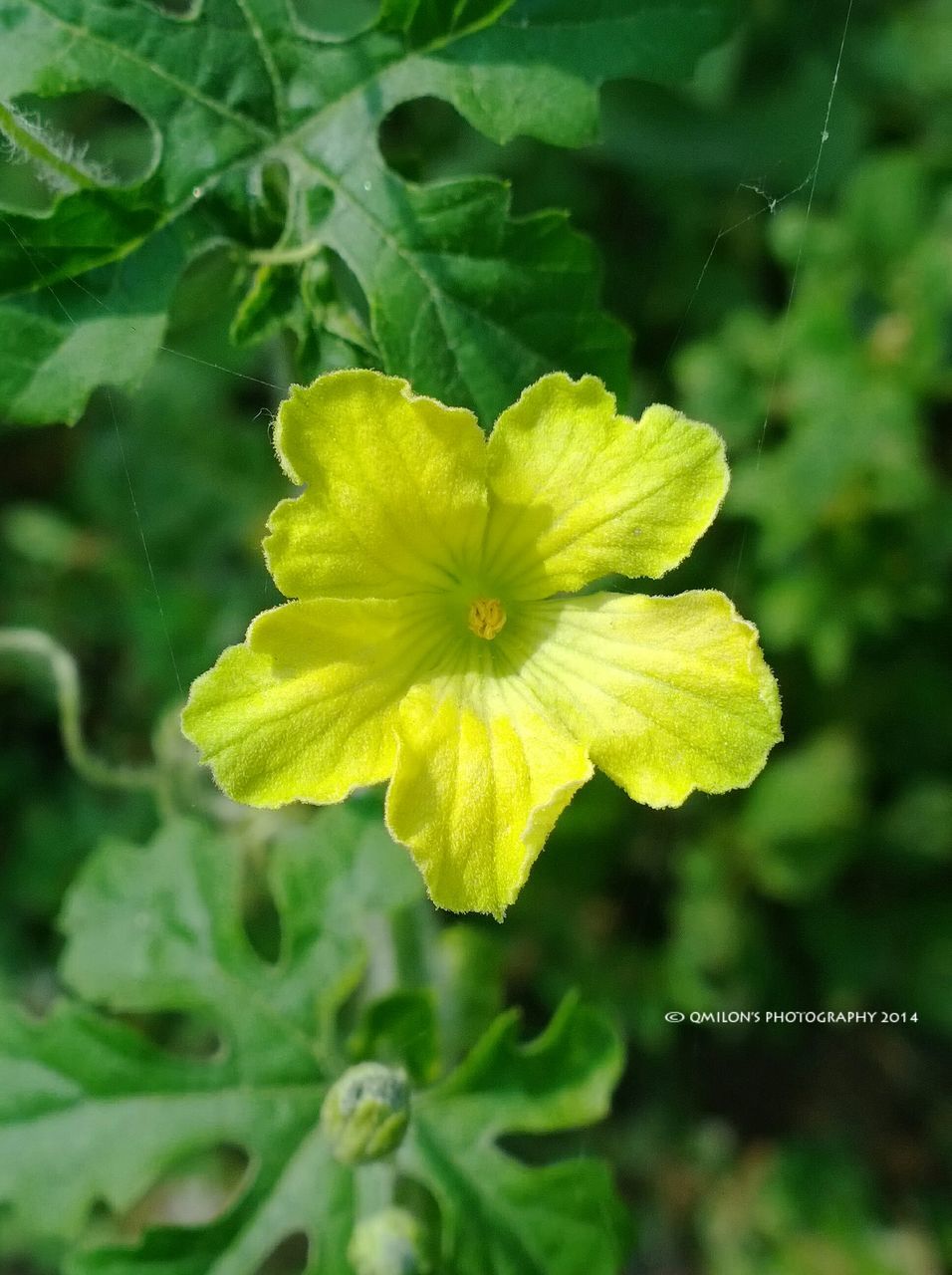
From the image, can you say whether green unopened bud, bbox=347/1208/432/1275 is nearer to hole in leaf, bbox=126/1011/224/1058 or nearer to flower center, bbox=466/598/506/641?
flower center, bbox=466/598/506/641

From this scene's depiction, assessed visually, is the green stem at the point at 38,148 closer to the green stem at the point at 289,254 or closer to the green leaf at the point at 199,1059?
the green stem at the point at 289,254

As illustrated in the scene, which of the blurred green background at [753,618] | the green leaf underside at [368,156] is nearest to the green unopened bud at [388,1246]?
the green leaf underside at [368,156]

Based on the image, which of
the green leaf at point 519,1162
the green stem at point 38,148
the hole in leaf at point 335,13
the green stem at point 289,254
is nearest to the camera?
the green stem at point 38,148

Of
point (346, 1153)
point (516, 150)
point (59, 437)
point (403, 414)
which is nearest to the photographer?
point (403, 414)

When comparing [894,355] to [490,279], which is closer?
[490,279]

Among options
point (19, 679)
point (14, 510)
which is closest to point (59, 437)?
point (14, 510)

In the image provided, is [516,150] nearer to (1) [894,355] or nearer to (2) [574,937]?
(1) [894,355]
